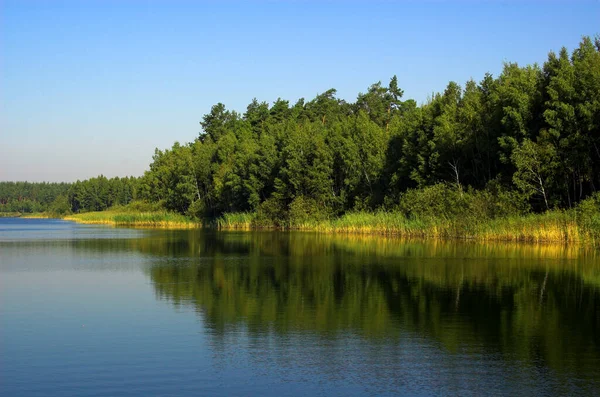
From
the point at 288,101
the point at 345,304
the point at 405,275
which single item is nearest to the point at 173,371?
the point at 345,304

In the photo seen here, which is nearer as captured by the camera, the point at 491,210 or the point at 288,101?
the point at 491,210

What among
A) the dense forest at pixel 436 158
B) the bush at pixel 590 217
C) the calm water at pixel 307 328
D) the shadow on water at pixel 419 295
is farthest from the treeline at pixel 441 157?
the calm water at pixel 307 328

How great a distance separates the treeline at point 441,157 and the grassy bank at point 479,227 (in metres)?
1.43

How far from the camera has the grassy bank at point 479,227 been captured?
3794 cm

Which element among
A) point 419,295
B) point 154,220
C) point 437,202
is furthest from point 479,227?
point 154,220

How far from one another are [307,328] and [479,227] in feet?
101

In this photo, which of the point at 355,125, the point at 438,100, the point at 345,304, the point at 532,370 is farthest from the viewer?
the point at 355,125

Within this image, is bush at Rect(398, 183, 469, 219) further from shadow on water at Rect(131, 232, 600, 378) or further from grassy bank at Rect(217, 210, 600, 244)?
shadow on water at Rect(131, 232, 600, 378)

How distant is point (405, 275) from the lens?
2769 cm

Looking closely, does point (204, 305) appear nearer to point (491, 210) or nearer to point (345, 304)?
point (345, 304)

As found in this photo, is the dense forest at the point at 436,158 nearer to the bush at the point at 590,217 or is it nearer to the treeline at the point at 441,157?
the treeline at the point at 441,157

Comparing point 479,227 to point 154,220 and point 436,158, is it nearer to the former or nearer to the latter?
point 436,158

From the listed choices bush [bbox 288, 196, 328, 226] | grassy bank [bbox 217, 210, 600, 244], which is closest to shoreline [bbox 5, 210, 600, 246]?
grassy bank [bbox 217, 210, 600, 244]

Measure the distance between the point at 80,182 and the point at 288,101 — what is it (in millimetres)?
88007
